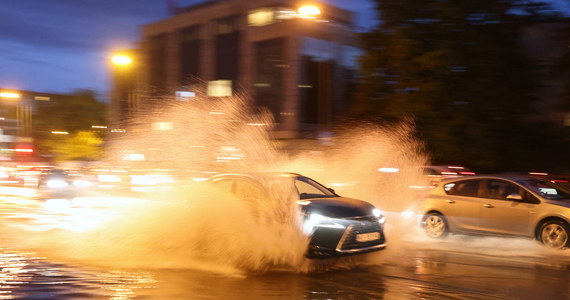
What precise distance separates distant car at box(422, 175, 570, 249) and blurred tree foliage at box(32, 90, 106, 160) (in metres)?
55.7

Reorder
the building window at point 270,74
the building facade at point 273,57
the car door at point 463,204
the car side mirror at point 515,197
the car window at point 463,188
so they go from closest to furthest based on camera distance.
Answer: the car side mirror at point 515,197 < the car door at point 463,204 < the car window at point 463,188 < the building facade at point 273,57 < the building window at point 270,74

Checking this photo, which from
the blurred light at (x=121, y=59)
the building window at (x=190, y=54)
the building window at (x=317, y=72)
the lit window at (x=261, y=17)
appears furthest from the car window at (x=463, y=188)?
the building window at (x=190, y=54)

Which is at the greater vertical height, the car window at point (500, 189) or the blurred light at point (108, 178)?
the car window at point (500, 189)

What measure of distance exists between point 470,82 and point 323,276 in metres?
14.4

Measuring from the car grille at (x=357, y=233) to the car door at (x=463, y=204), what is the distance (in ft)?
11.3

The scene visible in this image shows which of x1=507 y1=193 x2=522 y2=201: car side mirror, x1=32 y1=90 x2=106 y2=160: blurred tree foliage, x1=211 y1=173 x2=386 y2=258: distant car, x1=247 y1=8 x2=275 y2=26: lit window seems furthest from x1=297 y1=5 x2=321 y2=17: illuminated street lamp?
x1=32 y1=90 x2=106 y2=160: blurred tree foliage

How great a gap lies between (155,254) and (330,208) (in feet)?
10.3

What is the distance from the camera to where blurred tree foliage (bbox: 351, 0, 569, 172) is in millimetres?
20375

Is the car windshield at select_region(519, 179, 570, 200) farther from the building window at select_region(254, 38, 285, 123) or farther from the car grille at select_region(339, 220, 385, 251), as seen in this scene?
the building window at select_region(254, 38, 285, 123)

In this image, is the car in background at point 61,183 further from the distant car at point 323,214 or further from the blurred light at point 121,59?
the distant car at point 323,214

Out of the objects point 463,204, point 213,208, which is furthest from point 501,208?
point 213,208

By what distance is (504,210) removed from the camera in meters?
11.0

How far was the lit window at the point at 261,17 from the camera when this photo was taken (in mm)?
42466

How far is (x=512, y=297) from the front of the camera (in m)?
6.77
